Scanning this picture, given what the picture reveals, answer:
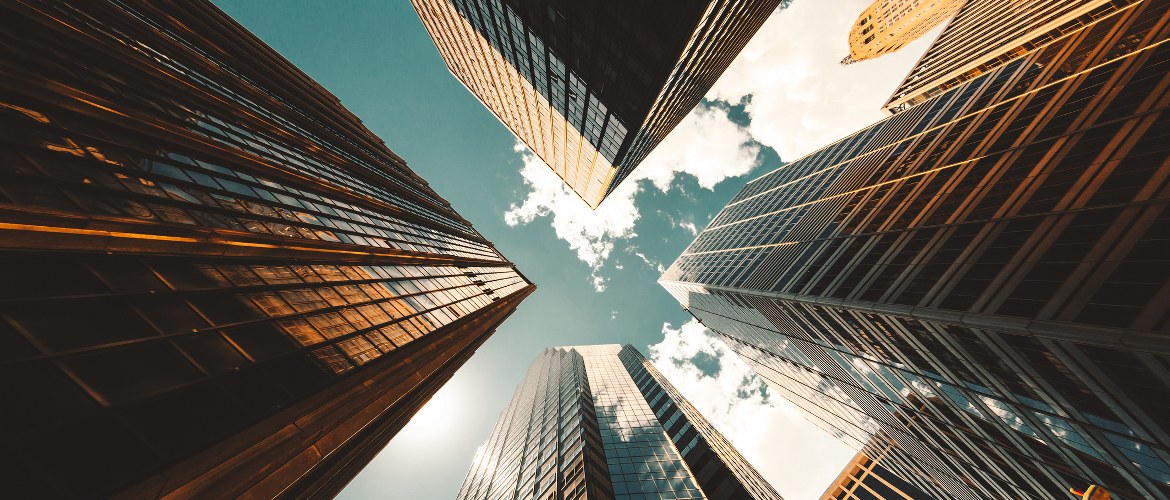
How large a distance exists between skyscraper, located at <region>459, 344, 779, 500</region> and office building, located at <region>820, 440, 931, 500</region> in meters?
23.2

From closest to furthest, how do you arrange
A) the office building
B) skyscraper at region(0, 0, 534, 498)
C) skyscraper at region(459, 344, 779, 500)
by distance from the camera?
1. skyscraper at region(0, 0, 534, 498)
2. skyscraper at region(459, 344, 779, 500)
3. the office building

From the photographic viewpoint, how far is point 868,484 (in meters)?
65.2

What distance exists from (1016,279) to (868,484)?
67709 mm

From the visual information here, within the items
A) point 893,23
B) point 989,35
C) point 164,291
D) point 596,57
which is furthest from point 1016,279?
point 893,23

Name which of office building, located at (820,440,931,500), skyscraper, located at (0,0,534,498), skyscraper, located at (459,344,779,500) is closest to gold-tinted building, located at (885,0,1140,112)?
skyscraper, located at (459,344,779,500)

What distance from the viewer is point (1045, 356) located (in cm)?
1658

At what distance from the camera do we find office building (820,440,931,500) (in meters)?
58.9

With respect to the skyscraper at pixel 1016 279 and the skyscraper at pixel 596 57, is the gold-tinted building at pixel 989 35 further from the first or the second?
the skyscraper at pixel 596 57

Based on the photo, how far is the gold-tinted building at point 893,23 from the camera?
255 feet

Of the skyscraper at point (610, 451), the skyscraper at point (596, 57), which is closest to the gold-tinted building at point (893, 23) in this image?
the skyscraper at point (596, 57)

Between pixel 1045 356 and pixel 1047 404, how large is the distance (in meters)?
3.70

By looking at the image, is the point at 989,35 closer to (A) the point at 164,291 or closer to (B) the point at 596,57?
(B) the point at 596,57

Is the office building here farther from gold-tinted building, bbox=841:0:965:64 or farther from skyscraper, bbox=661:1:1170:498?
gold-tinted building, bbox=841:0:965:64

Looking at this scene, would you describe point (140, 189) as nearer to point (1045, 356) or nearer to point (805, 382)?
point (1045, 356)
